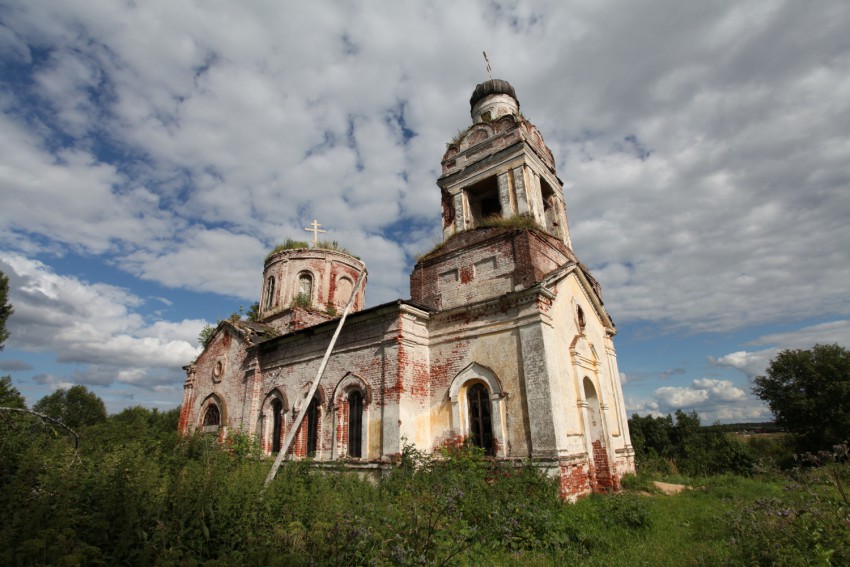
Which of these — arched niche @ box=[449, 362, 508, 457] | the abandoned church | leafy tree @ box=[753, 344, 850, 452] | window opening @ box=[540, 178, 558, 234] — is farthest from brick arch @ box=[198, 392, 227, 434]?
leafy tree @ box=[753, 344, 850, 452]

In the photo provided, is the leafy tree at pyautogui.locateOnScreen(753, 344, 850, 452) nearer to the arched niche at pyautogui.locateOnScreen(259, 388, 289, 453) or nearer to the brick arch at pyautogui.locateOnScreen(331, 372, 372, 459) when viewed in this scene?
the brick arch at pyautogui.locateOnScreen(331, 372, 372, 459)

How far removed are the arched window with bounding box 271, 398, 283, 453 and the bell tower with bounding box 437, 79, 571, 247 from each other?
7903 millimetres

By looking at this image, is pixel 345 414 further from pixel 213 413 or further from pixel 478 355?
pixel 213 413

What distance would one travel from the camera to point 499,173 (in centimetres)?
1380

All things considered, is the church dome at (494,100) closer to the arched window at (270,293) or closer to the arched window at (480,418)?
the arched window at (480,418)

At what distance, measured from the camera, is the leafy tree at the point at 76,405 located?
47500mm

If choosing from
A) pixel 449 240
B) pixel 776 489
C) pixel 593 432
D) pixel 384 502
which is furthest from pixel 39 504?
pixel 776 489

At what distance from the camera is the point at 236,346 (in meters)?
16.8

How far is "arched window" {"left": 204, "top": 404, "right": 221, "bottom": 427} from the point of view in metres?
16.9

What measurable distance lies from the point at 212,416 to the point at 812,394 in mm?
32044

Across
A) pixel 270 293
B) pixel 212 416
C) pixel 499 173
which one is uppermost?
pixel 499 173

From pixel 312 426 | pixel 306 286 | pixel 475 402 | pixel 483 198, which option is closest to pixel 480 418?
pixel 475 402

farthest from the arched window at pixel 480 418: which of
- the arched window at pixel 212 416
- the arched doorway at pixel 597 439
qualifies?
the arched window at pixel 212 416

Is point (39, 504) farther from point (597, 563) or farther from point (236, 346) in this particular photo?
point (236, 346)
